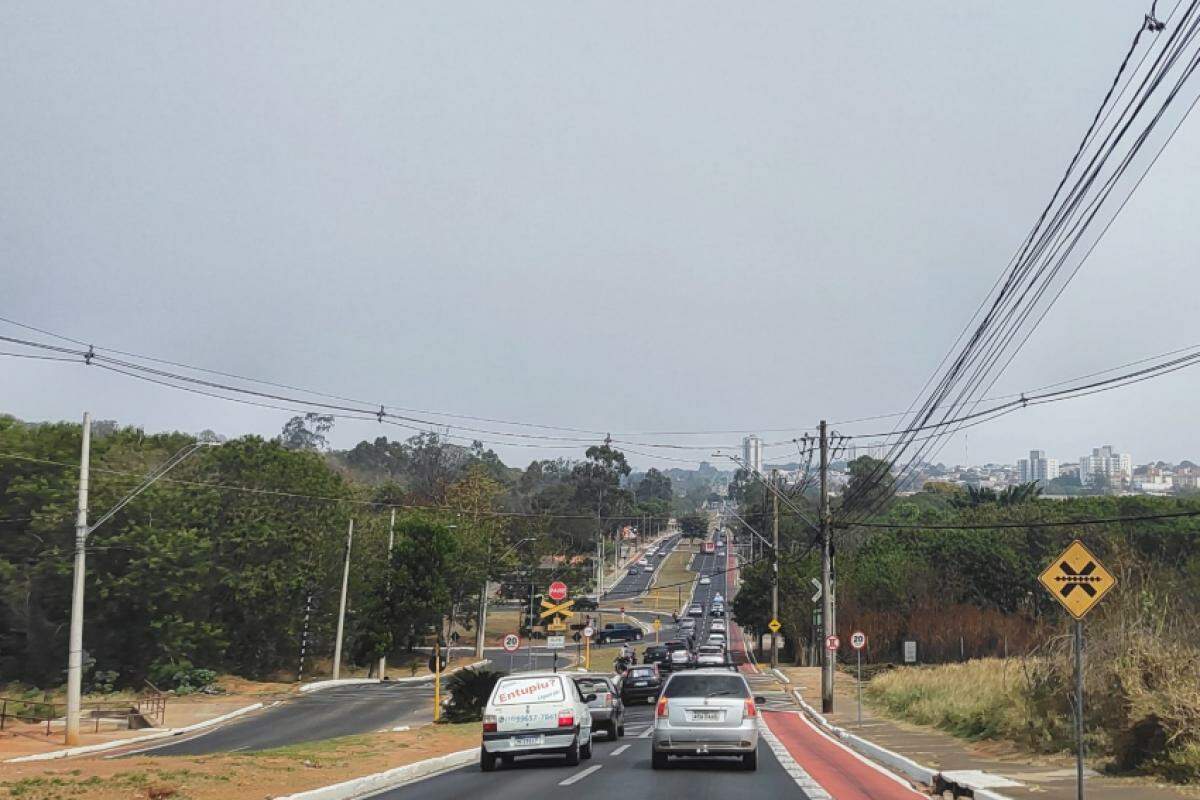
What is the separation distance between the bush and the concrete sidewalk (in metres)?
11.4

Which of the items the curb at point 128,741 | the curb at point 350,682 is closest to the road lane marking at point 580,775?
the curb at point 128,741

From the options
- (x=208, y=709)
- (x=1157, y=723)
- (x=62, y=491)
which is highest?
(x=62, y=491)

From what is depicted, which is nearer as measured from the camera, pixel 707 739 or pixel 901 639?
pixel 707 739

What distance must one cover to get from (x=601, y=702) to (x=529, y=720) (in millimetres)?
9076

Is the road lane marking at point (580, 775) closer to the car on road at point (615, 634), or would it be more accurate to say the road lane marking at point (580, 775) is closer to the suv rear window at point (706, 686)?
the suv rear window at point (706, 686)

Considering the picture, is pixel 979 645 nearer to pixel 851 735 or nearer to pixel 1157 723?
pixel 851 735

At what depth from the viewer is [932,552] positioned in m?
91.3

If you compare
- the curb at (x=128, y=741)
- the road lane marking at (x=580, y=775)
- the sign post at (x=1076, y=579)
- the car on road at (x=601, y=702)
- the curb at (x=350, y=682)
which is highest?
the sign post at (x=1076, y=579)

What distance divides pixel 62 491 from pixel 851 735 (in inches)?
1497

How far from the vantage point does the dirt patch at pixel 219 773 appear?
56.7 ft

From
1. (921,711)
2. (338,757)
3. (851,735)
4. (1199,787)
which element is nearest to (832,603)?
(921,711)

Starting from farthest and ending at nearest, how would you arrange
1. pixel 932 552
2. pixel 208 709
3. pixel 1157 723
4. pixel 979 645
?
pixel 932 552 → pixel 979 645 → pixel 208 709 → pixel 1157 723

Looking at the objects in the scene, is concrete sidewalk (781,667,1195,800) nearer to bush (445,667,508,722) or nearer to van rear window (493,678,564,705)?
van rear window (493,678,564,705)

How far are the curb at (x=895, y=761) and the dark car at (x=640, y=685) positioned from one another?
1154 centimetres
